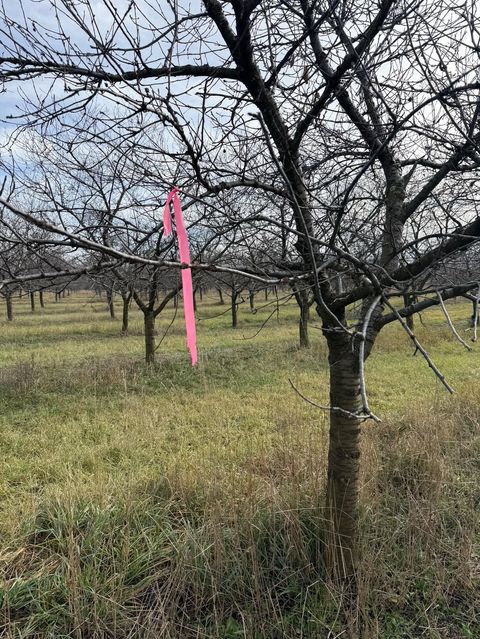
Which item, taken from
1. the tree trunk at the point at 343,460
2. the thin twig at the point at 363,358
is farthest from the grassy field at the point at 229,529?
the thin twig at the point at 363,358

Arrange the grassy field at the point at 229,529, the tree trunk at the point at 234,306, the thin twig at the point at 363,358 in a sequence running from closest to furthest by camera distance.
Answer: the thin twig at the point at 363,358, the tree trunk at the point at 234,306, the grassy field at the point at 229,529

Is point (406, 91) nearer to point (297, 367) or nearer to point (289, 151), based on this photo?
point (289, 151)

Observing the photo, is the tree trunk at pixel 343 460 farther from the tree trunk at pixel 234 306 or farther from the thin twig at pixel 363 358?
the thin twig at pixel 363 358

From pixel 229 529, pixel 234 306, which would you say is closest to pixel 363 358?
pixel 234 306

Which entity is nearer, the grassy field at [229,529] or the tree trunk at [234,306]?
the tree trunk at [234,306]

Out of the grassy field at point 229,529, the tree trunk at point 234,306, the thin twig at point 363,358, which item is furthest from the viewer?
the grassy field at point 229,529

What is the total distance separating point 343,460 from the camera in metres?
2.32

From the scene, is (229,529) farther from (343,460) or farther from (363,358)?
(363,358)

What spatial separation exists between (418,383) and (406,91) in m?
6.83

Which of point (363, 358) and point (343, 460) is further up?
point (363, 358)

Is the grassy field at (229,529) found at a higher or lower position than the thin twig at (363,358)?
lower

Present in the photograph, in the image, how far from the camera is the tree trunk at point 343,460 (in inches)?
88.0

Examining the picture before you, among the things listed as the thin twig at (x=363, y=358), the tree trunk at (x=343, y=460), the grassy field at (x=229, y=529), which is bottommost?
the grassy field at (x=229, y=529)

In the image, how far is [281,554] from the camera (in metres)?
2.60
